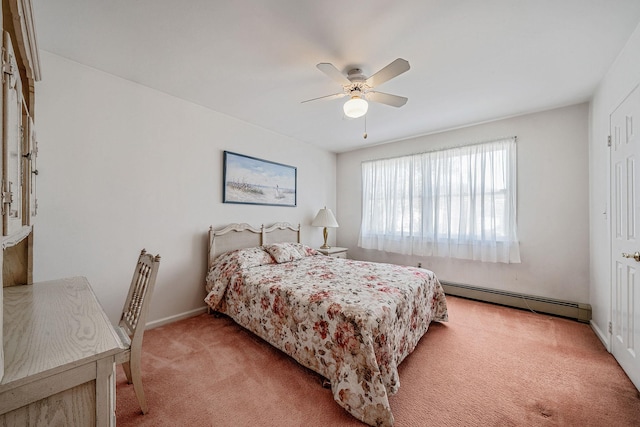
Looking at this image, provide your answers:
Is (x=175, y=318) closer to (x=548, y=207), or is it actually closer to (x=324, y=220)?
(x=324, y=220)

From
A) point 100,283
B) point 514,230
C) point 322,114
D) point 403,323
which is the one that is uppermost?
point 322,114

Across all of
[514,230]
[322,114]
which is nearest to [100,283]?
[322,114]

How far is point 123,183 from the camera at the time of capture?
246 cm

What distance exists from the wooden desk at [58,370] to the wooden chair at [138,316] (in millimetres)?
285

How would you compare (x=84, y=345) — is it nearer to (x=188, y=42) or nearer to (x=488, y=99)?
(x=188, y=42)

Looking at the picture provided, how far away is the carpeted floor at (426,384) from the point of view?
1.53 meters

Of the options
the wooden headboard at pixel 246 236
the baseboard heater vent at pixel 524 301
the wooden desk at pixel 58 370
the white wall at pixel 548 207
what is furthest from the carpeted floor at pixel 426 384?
the wooden headboard at pixel 246 236

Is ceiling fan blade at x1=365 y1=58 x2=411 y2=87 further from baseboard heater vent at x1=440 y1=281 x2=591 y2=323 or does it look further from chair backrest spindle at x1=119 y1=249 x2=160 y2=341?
baseboard heater vent at x1=440 y1=281 x2=591 y2=323

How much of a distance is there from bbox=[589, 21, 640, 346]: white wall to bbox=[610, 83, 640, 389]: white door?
13 centimetres

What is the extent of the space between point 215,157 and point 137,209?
1.05m

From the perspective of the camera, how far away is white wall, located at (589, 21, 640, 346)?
1905 millimetres

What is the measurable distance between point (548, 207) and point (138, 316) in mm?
4216

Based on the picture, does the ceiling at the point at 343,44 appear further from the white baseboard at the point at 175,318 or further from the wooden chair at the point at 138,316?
the white baseboard at the point at 175,318

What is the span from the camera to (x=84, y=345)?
919 mm
